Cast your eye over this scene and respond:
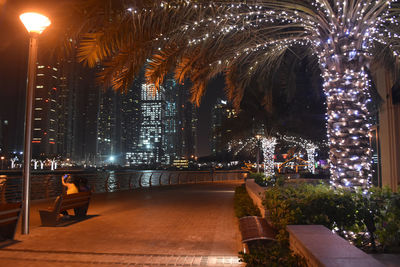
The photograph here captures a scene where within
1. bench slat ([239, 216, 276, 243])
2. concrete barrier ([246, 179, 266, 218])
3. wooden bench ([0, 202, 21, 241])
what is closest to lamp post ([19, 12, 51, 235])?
wooden bench ([0, 202, 21, 241])

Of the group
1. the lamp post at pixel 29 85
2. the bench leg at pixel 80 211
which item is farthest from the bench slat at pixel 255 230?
the bench leg at pixel 80 211

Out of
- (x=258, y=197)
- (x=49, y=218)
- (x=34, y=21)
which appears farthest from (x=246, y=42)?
(x=49, y=218)

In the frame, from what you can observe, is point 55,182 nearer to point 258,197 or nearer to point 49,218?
point 49,218

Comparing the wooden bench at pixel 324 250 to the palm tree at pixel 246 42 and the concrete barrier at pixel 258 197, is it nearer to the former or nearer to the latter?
the palm tree at pixel 246 42

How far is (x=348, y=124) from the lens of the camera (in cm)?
680

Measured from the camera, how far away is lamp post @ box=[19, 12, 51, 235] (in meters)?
7.82

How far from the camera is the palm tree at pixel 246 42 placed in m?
6.78

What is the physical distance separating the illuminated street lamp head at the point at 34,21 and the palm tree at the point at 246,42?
121cm

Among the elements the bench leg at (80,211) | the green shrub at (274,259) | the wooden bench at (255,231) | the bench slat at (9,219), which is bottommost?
the bench leg at (80,211)

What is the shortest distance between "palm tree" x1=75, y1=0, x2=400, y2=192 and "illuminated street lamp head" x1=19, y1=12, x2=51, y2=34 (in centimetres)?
121

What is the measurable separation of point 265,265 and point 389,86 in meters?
10.4

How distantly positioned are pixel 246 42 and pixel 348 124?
12.7 feet

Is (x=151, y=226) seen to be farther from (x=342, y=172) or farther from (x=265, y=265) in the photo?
(x=265, y=265)

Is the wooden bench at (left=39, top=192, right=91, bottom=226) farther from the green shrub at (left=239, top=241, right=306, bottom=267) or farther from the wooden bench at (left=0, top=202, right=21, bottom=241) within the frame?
the green shrub at (left=239, top=241, right=306, bottom=267)
